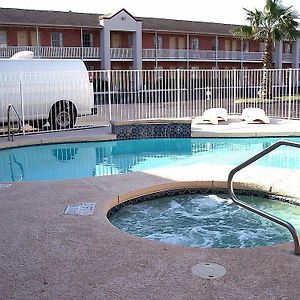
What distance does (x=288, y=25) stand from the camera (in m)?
29.1

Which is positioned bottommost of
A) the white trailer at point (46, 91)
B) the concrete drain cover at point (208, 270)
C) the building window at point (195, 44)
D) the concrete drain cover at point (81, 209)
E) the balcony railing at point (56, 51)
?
the concrete drain cover at point (208, 270)

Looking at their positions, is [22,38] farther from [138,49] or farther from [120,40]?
[138,49]

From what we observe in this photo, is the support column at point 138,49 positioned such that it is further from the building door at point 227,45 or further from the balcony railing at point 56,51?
the building door at point 227,45

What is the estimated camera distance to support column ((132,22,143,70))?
123 feet

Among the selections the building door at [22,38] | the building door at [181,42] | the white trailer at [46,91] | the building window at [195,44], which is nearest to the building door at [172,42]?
the building door at [181,42]

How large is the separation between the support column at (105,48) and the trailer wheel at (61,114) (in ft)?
71.2

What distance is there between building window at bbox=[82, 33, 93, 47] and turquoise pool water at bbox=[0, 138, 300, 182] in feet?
82.5

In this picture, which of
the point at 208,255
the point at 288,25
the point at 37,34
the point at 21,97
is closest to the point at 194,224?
the point at 208,255

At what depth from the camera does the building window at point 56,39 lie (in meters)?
36.2

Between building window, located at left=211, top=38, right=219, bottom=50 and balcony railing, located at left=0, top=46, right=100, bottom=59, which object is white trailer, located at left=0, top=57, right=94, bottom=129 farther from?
building window, located at left=211, top=38, right=219, bottom=50

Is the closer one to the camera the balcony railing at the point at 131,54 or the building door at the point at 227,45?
the balcony railing at the point at 131,54

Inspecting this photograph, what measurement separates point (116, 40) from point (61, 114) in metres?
25.0

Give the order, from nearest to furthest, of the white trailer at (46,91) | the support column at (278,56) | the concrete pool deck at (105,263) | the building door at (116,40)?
the concrete pool deck at (105,263) → the white trailer at (46,91) → the building door at (116,40) → the support column at (278,56)

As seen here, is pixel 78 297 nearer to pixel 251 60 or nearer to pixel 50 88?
pixel 50 88
